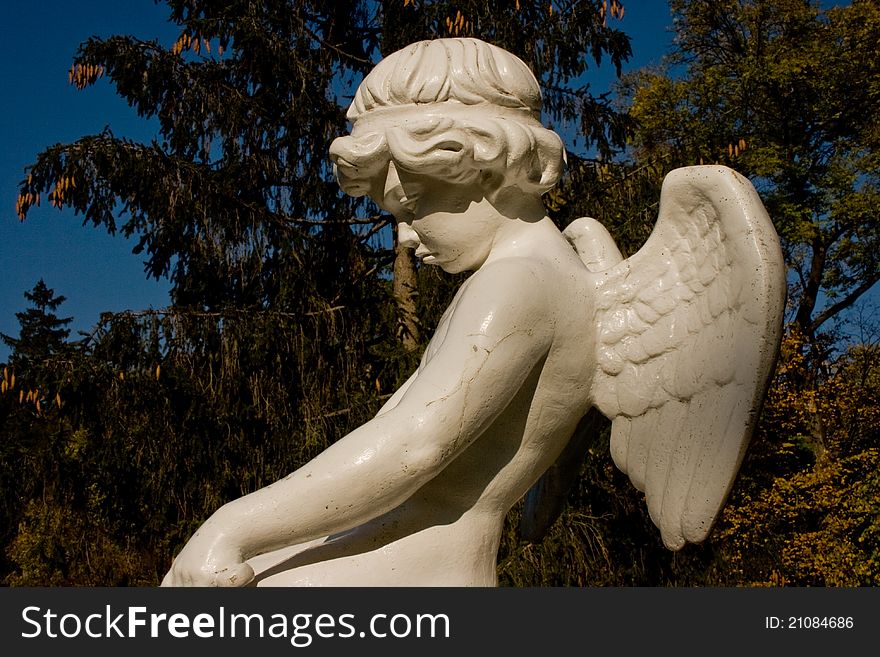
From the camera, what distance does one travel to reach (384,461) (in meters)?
1.62

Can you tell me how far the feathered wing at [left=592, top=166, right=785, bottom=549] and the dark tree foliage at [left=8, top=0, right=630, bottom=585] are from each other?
4.78 meters

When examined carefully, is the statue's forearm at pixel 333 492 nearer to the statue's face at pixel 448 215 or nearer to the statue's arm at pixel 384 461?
the statue's arm at pixel 384 461

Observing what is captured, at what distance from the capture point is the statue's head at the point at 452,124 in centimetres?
179

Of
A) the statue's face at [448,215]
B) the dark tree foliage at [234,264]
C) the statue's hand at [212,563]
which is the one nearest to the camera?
the statue's hand at [212,563]

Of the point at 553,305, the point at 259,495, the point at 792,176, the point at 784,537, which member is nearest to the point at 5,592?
the point at 259,495

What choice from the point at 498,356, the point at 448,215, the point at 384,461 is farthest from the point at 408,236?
the point at 384,461

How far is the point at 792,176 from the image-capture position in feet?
41.5

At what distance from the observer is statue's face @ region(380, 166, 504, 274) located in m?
1.89

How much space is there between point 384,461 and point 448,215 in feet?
1.91

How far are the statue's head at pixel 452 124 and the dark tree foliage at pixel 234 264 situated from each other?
4.72 meters

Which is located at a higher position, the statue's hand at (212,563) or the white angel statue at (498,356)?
the white angel statue at (498,356)

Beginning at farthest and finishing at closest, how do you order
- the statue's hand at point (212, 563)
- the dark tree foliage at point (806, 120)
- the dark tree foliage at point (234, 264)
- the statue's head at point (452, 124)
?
the dark tree foliage at point (806, 120), the dark tree foliage at point (234, 264), the statue's head at point (452, 124), the statue's hand at point (212, 563)

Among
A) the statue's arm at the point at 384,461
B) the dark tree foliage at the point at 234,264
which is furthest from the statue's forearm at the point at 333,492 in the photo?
the dark tree foliage at the point at 234,264

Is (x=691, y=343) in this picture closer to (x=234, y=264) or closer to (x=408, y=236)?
(x=408, y=236)
